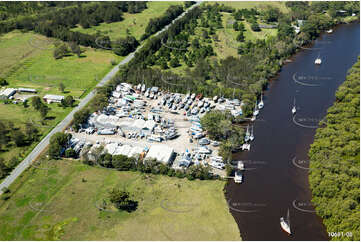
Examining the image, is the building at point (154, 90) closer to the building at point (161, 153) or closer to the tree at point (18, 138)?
the building at point (161, 153)

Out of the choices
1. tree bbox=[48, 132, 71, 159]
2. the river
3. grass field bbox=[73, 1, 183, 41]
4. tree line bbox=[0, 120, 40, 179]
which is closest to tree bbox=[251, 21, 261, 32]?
the river

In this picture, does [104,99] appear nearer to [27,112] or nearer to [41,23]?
[27,112]

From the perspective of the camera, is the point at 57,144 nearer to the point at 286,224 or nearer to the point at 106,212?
the point at 106,212

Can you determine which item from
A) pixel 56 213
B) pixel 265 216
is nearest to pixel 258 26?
pixel 265 216

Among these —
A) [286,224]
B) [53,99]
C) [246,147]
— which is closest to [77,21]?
[53,99]

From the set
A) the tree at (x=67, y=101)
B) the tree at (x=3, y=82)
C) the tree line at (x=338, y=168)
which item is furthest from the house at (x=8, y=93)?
the tree line at (x=338, y=168)

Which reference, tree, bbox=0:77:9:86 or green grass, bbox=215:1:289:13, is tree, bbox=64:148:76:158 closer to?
tree, bbox=0:77:9:86
